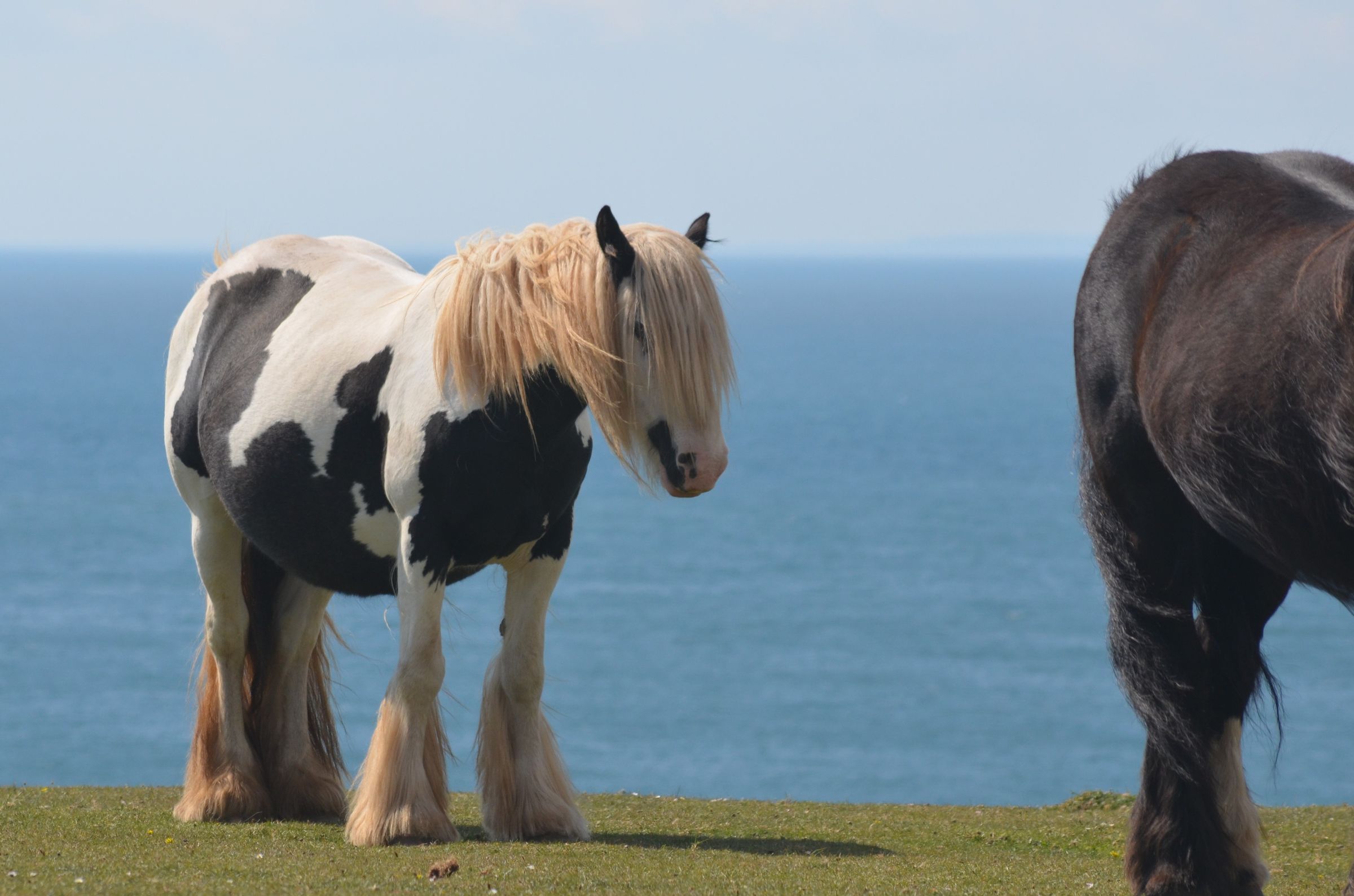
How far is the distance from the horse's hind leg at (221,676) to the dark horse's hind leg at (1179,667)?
4.68 m

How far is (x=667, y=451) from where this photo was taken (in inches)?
238

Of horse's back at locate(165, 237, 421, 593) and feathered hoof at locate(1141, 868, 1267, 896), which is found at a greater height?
horse's back at locate(165, 237, 421, 593)

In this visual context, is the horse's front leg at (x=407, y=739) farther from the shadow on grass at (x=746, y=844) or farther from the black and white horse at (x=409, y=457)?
the shadow on grass at (x=746, y=844)

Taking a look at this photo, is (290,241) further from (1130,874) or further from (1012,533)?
(1012,533)

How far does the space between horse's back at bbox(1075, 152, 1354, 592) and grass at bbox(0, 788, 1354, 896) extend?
2.00 meters

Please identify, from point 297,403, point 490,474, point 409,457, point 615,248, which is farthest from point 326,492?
point 615,248

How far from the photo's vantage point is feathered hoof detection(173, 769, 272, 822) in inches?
300

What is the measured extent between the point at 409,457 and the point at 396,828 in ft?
5.55

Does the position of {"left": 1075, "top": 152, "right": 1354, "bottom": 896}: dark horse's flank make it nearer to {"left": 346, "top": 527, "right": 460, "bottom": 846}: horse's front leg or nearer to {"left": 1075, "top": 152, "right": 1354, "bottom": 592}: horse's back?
{"left": 1075, "top": 152, "right": 1354, "bottom": 592}: horse's back

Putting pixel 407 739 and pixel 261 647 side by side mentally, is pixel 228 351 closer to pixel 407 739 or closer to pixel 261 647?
pixel 261 647

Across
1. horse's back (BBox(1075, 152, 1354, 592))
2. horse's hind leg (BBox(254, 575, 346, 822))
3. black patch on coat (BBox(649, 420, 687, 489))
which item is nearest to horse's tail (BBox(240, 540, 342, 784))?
horse's hind leg (BBox(254, 575, 346, 822))

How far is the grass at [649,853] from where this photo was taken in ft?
18.8

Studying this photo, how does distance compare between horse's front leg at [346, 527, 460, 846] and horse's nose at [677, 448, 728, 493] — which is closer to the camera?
horse's nose at [677, 448, 728, 493]

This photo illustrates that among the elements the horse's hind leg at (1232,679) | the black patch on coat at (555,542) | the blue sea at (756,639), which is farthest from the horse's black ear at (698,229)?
the blue sea at (756,639)
